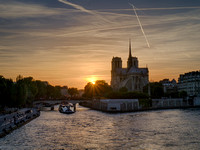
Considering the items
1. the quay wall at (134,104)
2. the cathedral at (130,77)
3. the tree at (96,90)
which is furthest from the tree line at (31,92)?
the cathedral at (130,77)

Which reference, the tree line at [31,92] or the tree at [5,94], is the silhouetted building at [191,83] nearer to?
the tree line at [31,92]

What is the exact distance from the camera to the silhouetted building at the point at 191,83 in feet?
533

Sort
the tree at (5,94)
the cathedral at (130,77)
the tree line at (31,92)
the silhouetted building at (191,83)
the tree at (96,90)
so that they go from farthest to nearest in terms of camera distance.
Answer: the cathedral at (130,77) → the tree at (96,90) → the silhouetted building at (191,83) → the tree line at (31,92) → the tree at (5,94)

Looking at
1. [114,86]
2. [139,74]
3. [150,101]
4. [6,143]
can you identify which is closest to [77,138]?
[6,143]

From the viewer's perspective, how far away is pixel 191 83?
16675 cm

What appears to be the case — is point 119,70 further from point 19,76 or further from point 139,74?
point 19,76

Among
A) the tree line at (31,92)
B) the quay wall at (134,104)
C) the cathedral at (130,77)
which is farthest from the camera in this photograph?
the cathedral at (130,77)

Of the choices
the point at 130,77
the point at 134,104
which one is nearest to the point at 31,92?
the point at 134,104

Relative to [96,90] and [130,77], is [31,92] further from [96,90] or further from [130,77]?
[130,77]

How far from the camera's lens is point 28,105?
111 m

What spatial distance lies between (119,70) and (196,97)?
73.9 m

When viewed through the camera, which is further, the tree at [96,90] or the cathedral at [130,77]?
the cathedral at [130,77]

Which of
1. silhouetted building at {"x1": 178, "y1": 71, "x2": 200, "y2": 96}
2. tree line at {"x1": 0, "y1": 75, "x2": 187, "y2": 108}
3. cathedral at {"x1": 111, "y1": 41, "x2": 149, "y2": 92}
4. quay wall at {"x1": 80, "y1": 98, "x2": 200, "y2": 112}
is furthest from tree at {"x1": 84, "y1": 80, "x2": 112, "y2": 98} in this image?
quay wall at {"x1": 80, "y1": 98, "x2": 200, "y2": 112}

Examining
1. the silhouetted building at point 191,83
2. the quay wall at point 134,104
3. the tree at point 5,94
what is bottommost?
the quay wall at point 134,104
